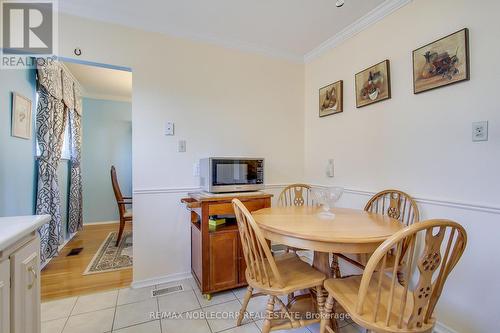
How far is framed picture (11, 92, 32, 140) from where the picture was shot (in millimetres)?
1965

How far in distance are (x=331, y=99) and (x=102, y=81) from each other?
3398 millimetres

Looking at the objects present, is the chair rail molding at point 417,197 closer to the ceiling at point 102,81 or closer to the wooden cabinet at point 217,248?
the wooden cabinet at point 217,248

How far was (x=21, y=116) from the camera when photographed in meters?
2.09

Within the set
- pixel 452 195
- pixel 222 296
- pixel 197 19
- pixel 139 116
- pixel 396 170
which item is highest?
pixel 197 19

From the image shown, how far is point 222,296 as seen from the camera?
6.55 ft

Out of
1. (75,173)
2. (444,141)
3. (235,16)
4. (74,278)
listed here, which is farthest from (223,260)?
(75,173)

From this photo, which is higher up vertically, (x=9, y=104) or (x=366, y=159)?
(x=9, y=104)

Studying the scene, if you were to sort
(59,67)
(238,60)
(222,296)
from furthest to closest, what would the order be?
(59,67)
(238,60)
(222,296)

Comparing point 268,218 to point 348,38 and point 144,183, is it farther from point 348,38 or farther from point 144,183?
point 348,38

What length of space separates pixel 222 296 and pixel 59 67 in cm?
323

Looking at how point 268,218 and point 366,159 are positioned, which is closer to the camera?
point 268,218

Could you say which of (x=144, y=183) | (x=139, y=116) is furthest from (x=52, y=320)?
(x=139, y=116)

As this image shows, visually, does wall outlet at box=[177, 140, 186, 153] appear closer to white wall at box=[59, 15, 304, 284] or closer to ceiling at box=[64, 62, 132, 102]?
white wall at box=[59, 15, 304, 284]

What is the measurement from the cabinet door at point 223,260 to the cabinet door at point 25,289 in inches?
42.4
